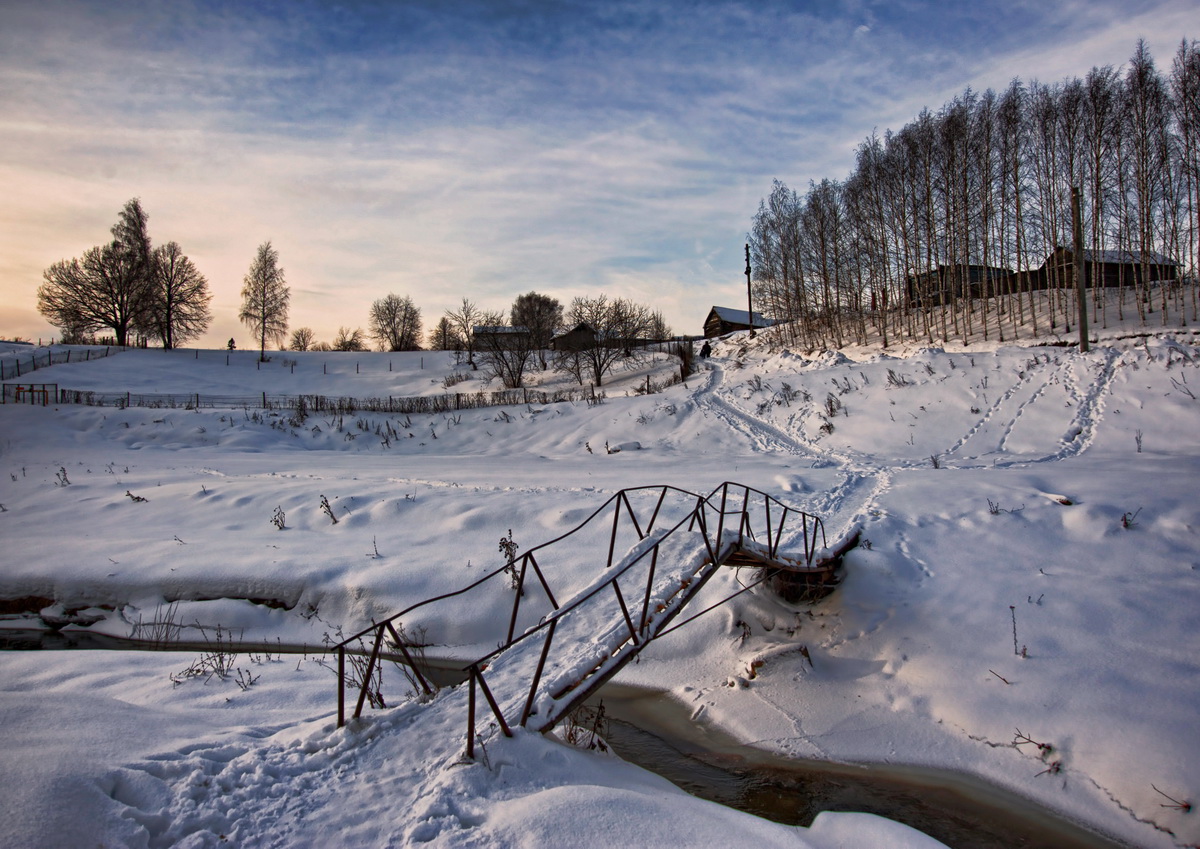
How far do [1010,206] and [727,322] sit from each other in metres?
32.4

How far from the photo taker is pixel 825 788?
603 cm

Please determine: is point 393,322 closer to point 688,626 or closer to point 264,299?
point 264,299

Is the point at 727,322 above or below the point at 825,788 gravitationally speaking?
above

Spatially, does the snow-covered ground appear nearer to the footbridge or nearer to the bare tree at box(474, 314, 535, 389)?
the footbridge

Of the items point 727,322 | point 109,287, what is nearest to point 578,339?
point 727,322

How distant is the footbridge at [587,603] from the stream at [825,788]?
140 centimetres

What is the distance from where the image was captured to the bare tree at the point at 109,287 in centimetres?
4625

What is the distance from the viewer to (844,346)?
3297 centimetres

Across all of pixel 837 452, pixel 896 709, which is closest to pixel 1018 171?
pixel 837 452

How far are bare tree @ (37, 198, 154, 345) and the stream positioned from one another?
55.5 meters

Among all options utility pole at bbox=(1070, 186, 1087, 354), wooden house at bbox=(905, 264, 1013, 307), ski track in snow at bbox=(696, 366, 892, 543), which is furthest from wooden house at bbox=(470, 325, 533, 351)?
utility pole at bbox=(1070, 186, 1087, 354)

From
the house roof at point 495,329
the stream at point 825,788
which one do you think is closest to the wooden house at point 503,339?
the house roof at point 495,329

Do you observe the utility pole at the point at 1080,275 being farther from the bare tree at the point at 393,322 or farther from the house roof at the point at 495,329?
the bare tree at the point at 393,322

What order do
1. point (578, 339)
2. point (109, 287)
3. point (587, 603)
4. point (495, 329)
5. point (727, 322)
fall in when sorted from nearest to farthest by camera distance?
point (587, 603)
point (578, 339)
point (495, 329)
point (109, 287)
point (727, 322)
